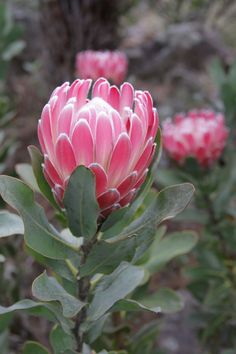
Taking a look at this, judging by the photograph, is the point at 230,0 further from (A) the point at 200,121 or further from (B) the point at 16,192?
(B) the point at 16,192

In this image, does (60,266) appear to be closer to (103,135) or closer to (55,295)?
(55,295)

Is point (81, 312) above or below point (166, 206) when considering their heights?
Answer: below

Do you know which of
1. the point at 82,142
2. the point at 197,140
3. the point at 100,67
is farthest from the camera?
the point at 100,67

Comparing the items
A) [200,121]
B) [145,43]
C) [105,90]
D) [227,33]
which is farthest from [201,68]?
[105,90]

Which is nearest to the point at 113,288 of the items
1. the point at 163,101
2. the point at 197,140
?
the point at 197,140

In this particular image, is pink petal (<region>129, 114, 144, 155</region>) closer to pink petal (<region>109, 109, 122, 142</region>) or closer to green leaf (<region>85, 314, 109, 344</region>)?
pink petal (<region>109, 109, 122, 142</region>)

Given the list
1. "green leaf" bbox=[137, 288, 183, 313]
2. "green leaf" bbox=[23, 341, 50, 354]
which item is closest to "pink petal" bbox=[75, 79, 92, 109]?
"green leaf" bbox=[23, 341, 50, 354]
